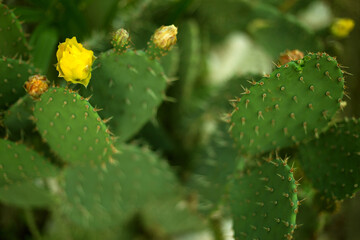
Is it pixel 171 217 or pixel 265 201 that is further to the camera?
pixel 171 217

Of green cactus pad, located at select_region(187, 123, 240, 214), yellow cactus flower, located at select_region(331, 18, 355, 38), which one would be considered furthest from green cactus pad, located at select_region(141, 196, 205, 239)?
yellow cactus flower, located at select_region(331, 18, 355, 38)

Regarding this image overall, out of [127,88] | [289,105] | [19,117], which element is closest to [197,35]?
[127,88]

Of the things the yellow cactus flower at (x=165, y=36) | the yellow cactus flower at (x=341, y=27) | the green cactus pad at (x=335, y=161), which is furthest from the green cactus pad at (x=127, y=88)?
the yellow cactus flower at (x=341, y=27)

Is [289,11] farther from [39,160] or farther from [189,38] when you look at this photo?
[39,160]

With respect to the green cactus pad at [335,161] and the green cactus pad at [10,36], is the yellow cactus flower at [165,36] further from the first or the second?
the green cactus pad at [335,161]

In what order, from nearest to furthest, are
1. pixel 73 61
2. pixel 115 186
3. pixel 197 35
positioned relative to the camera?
pixel 73 61 < pixel 115 186 < pixel 197 35

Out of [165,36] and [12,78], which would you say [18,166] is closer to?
[12,78]

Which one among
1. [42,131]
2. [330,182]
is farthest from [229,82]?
[42,131]
